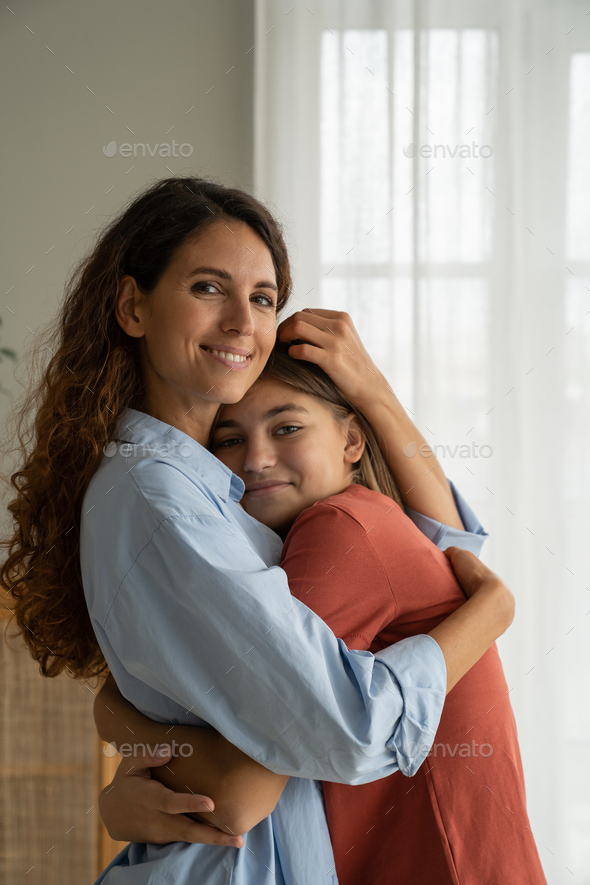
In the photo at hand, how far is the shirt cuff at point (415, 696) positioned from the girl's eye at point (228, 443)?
514mm

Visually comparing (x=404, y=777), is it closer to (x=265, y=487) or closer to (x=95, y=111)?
(x=265, y=487)

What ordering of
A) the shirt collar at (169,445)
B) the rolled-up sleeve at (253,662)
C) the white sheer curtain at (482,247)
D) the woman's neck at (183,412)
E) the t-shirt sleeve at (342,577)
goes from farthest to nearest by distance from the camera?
the white sheer curtain at (482,247)
the woman's neck at (183,412)
the shirt collar at (169,445)
the t-shirt sleeve at (342,577)
the rolled-up sleeve at (253,662)

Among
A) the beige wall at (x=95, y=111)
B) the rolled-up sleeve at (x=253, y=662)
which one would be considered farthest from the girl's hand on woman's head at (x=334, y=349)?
the beige wall at (x=95, y=111)

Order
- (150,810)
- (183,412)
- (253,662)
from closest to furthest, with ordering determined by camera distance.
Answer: (253,662)
(150,810)
(183,412)

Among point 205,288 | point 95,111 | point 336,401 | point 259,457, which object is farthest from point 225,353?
point 95,111

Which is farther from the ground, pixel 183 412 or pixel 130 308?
pixel 130 308

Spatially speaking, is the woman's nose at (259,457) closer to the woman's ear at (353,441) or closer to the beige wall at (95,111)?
the woman's ear at (353,441)

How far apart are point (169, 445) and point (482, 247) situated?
1.79 meters

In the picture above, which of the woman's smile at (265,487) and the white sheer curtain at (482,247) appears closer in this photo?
the woman's smile at (265,487)

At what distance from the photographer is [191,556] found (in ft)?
2.60

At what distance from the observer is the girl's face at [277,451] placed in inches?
47.7

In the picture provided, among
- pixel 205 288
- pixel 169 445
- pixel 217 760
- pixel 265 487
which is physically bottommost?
pixel 217 760

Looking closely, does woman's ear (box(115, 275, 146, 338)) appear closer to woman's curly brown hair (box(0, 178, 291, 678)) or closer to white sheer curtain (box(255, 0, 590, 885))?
woman's curly brown hair (box(0, 178, 291, 678))

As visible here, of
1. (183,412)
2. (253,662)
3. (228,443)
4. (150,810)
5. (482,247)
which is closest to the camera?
(253,662)
